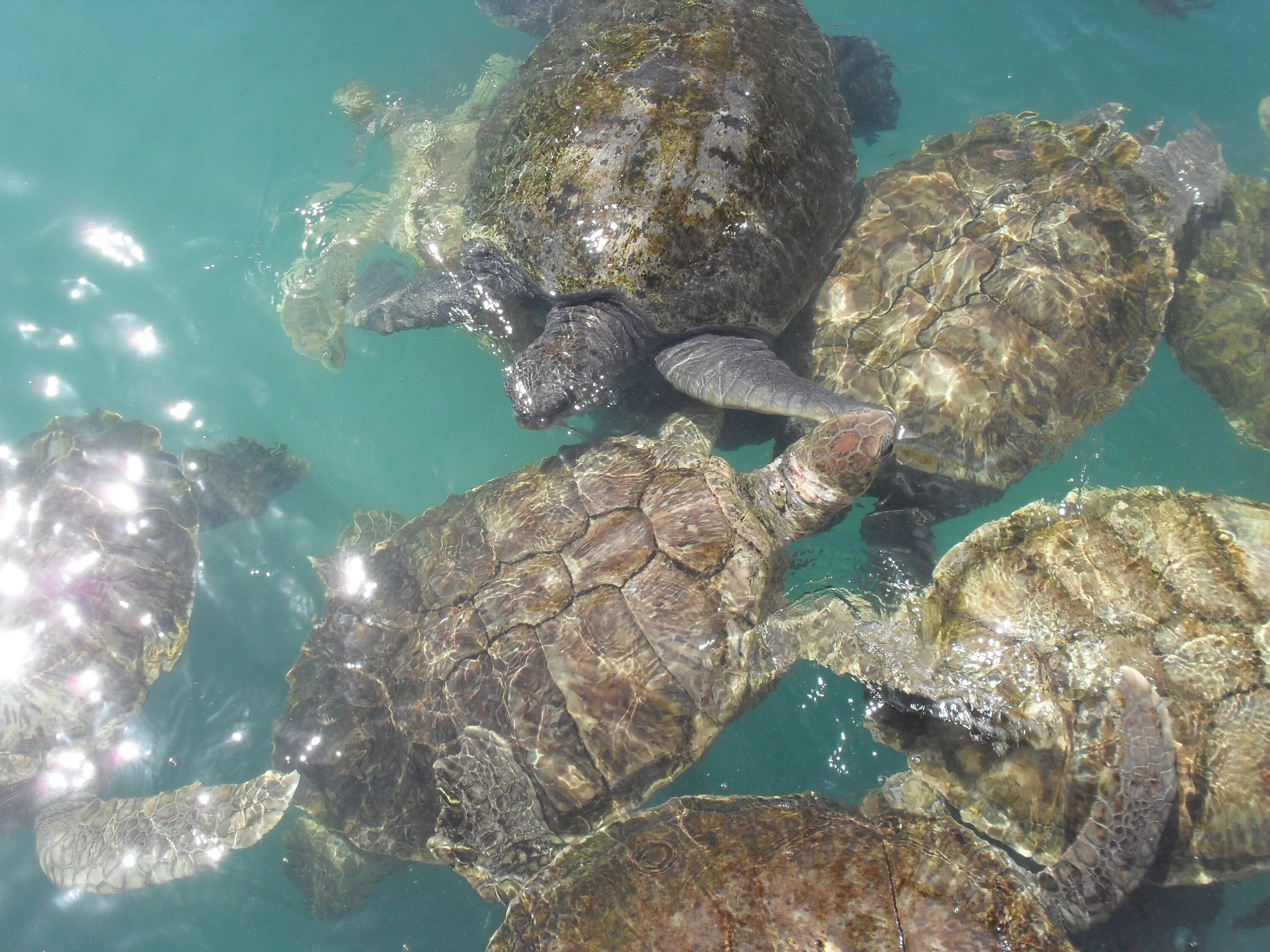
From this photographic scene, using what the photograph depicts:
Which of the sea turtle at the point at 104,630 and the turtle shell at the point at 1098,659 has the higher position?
the turtle shell at the point at 1098,659

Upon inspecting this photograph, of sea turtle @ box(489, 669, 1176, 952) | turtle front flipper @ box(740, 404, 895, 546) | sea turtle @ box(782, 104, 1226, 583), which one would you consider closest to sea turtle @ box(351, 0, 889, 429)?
turtle front flipper @ box(740, 404, 895, 546)

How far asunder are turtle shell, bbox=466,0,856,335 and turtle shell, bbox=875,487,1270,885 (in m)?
2.71

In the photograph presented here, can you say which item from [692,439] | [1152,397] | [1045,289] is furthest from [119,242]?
[1152,397]

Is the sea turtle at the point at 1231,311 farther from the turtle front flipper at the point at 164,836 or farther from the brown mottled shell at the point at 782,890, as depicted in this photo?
the turtle front flipper at the point at 164,836

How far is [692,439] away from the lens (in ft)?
17.9

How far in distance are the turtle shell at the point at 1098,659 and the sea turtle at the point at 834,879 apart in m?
0.26

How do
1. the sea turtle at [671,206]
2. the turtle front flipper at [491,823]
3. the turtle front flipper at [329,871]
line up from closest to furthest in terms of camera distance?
the turtle front flipper at [491,823] < the sea turtle at [671,206] < the turtle front flipper at [329,871]

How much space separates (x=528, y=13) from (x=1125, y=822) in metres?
10.4

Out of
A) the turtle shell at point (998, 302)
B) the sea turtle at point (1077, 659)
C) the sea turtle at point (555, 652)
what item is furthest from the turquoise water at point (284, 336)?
the sea turtle at point (555, 652)

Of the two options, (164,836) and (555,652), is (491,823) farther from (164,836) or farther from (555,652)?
(164,836)

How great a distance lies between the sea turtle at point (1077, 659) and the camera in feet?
12.5

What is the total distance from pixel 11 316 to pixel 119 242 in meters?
1.47

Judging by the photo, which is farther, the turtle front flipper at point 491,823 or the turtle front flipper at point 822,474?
the turtle front flipper at point 822,474

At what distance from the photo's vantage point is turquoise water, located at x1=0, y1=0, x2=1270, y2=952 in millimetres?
6023
